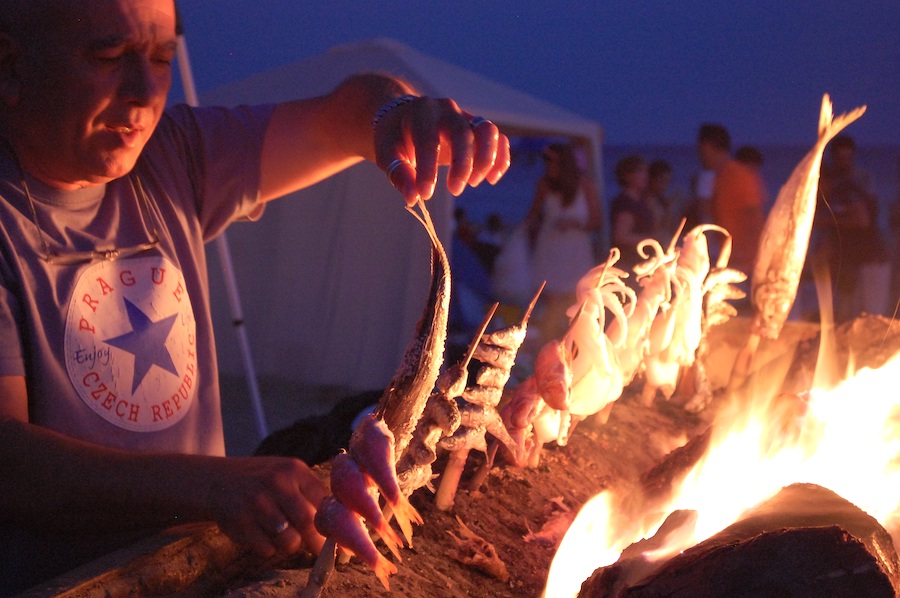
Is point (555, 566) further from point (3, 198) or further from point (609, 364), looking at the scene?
point (3, 198)

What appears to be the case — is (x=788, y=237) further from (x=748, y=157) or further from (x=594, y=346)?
(x=748, y=157)

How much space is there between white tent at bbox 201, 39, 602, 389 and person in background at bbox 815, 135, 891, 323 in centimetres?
238

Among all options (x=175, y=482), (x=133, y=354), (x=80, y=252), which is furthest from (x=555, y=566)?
(x=80, y=252)

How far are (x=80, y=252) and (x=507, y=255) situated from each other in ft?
15.6

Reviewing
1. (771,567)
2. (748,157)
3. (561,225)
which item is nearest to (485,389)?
(771,567)

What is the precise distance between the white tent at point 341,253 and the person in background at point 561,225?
24.6 inches

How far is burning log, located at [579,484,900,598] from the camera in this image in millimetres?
1002

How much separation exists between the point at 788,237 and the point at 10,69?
1871mm

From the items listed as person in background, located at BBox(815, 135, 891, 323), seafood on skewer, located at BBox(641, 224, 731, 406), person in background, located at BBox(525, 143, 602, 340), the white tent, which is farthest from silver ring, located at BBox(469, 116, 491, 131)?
person in background, located at BBox(525, 143, 602, 340)

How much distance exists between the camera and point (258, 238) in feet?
20.9

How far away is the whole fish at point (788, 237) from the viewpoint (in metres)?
2.03

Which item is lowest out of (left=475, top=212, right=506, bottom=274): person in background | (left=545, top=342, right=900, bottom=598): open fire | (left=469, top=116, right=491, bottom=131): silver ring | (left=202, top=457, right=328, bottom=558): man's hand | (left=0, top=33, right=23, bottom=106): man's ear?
(left=475, top=212, right=506, bottom=274): person in background

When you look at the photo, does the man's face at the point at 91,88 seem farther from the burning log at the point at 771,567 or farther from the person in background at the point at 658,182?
the person in background at the point at 658,182

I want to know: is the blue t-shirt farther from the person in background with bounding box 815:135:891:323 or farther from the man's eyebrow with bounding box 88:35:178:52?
the person in background with bounding box 815:135:891:323
